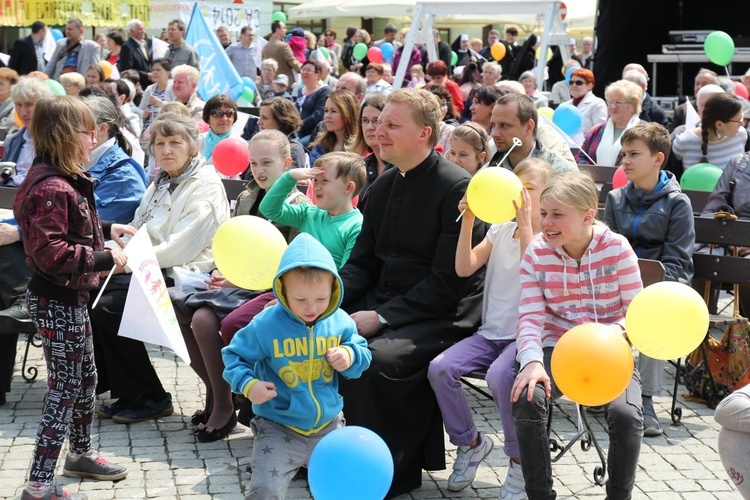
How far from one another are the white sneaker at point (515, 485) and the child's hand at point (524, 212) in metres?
1.05

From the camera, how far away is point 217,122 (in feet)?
27.9

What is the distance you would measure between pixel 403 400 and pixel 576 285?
94 centimetres

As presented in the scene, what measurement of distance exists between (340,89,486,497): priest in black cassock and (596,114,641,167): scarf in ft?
12.9

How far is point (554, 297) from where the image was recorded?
14.2 feet

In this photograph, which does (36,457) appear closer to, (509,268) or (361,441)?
(361,441)

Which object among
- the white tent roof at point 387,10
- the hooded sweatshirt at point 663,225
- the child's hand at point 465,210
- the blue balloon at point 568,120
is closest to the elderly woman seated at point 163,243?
the child's hand at point 465,210

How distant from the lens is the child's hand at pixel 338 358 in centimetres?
361

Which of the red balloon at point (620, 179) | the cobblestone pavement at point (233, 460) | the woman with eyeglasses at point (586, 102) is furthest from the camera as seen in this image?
the woman with eyeglasses at point (586, 102)

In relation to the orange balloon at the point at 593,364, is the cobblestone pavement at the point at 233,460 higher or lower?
lower

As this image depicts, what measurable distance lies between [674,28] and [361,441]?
14.1 meters

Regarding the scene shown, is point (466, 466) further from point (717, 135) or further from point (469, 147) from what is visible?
point (717, 135)

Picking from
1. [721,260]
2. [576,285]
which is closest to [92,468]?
[576,285]

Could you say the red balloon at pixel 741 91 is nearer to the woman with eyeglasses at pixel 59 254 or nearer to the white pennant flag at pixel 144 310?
the white pennant flag at pixel 144 310

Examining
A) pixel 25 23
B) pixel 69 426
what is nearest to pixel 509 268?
pixel 69 426
